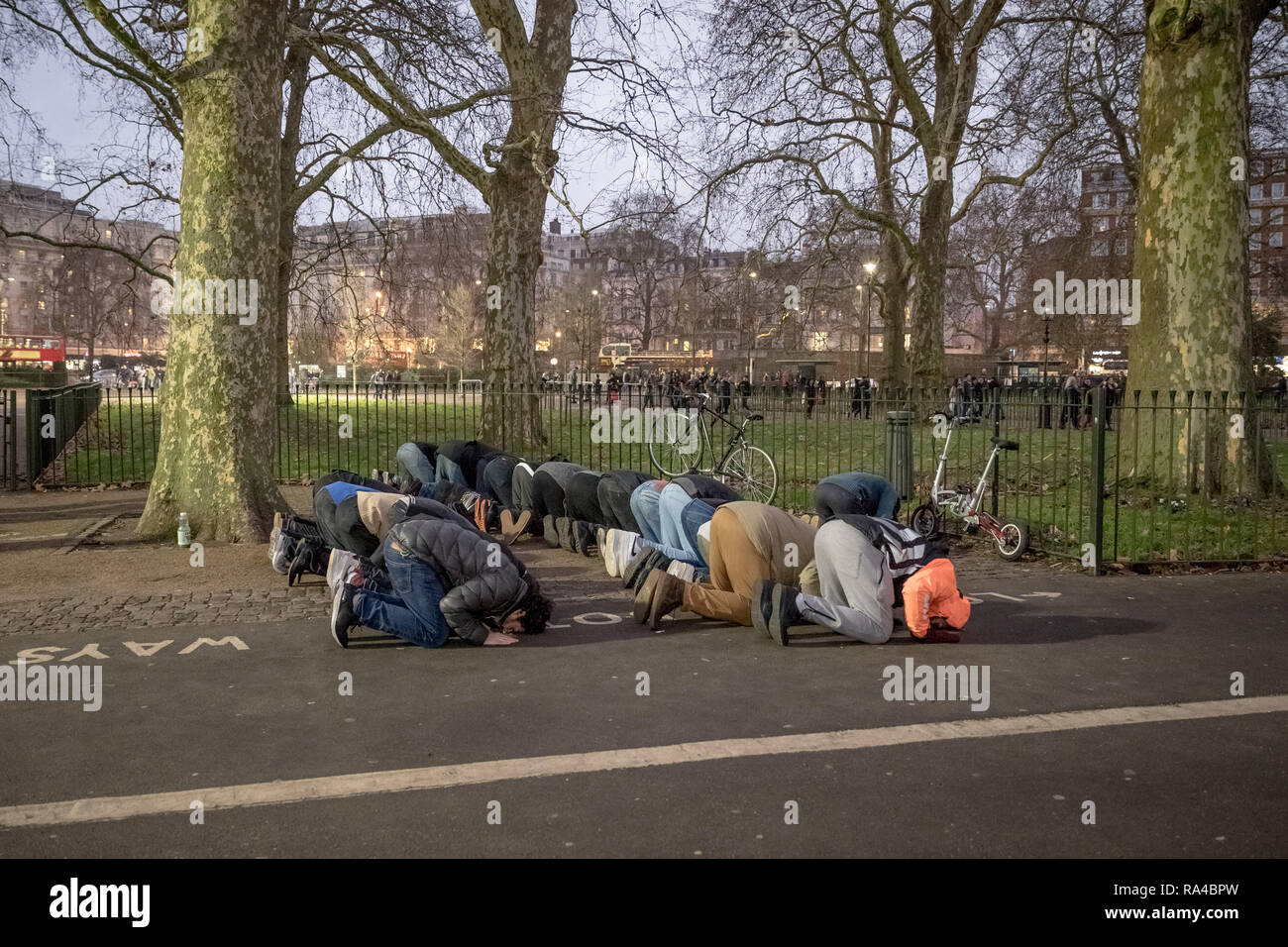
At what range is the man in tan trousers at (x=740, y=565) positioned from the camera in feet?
24.7

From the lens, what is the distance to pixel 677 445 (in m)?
16.2

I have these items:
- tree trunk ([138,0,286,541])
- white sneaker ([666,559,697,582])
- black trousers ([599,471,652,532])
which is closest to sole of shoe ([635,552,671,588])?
white sneaker ([666,559,697,582])

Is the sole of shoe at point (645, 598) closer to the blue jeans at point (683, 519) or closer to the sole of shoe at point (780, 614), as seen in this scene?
the blue jeans at point (683, 519)

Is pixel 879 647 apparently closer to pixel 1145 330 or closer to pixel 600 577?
pixel 600 577

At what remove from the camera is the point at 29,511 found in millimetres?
13648

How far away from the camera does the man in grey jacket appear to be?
6859 millimetres

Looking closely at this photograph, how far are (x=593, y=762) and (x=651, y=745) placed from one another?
358 millimetres

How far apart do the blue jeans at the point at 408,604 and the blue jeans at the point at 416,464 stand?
5668 millimetres

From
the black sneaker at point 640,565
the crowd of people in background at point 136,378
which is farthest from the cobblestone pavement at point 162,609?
the crowd of people in background at point 136,378

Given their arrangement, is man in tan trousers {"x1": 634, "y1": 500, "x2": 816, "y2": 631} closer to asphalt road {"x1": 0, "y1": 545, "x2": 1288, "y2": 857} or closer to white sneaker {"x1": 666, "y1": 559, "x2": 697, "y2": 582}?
asphalt road {"x1": 0, "y1": 545, "x2": 1288, "y2": 857}

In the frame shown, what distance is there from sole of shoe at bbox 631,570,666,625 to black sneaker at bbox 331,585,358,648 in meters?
1.94

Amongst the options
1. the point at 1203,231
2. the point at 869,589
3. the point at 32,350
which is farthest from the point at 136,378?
the point at 869,589

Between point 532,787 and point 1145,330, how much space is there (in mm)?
11364
